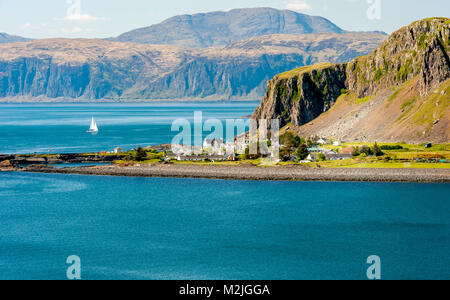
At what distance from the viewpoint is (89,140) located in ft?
621

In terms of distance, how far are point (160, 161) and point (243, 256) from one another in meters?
70.7

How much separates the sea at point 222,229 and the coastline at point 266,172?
3.87 metres

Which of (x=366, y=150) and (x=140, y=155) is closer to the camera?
(x=366, y=150)

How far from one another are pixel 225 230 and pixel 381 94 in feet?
361

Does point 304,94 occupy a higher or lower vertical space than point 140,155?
higher

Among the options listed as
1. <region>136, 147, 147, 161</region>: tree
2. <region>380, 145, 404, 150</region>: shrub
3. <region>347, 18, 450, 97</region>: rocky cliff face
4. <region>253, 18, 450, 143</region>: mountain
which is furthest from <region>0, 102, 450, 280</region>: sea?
<region>347, 18, 450, 97</region>: rocky cliff face

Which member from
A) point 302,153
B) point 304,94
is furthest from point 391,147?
point 304,94

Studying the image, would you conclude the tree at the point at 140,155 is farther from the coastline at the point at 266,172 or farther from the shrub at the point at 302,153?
the shrub at the point at 302,153

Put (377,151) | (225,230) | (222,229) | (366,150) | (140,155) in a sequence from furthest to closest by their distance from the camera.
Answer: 1. (140,155)
2. (366,150)
3. (377,151)
4. (222,229)
5. (225,230)

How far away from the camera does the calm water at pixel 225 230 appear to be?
5778 cm

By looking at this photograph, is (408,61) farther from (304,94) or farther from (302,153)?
(302,153)

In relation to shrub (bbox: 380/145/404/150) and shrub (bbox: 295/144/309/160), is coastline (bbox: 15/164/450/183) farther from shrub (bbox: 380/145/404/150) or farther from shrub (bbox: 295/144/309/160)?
shrub (bbox: 380/145/404/150)

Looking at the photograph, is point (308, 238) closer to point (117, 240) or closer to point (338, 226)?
point (338, 226)

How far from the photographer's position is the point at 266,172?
114562 millimetres
